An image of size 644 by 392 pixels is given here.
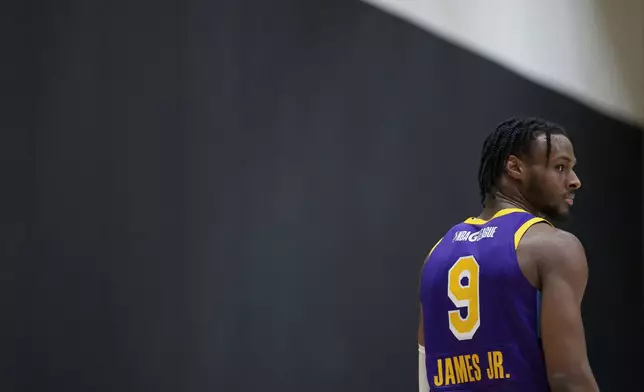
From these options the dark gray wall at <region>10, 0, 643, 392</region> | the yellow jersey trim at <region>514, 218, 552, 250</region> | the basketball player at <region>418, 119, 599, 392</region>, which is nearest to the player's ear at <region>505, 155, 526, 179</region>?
the basketball player at <region>418, 119, 599, 392</region>

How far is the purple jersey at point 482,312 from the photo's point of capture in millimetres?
1739

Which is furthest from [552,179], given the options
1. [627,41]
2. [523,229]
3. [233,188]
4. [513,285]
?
[627,41]

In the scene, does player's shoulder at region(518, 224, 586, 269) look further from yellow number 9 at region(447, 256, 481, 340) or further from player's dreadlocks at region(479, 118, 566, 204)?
player's dreadlocks at region(479, 118, 566, 204)

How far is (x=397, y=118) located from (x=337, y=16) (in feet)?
1.44

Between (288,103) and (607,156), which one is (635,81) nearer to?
(607,156)

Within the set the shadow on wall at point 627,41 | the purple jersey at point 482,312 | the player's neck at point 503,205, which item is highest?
the shadow on wall at point 627,41

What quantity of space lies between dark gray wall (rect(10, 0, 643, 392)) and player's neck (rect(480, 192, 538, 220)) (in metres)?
0.95

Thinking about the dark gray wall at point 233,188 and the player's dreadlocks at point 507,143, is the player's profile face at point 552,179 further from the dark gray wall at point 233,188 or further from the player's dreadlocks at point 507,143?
the dark gray wall at point 233,188

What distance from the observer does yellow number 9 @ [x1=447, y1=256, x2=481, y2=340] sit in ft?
6.00

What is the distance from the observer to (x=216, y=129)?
104 inches

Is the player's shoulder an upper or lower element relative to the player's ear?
lower

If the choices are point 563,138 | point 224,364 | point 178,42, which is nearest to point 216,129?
point 178,42

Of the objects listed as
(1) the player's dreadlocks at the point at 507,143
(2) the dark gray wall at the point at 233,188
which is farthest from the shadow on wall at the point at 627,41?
(1) the player's dreadlocks at the point at 507,143

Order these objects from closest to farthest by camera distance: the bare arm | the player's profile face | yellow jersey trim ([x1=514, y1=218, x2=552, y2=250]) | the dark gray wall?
the bare arm → yellow jersey trim ([x1=514, y1=218, x2=552, y2=250]) → the player's profile face → the dark gray wall
